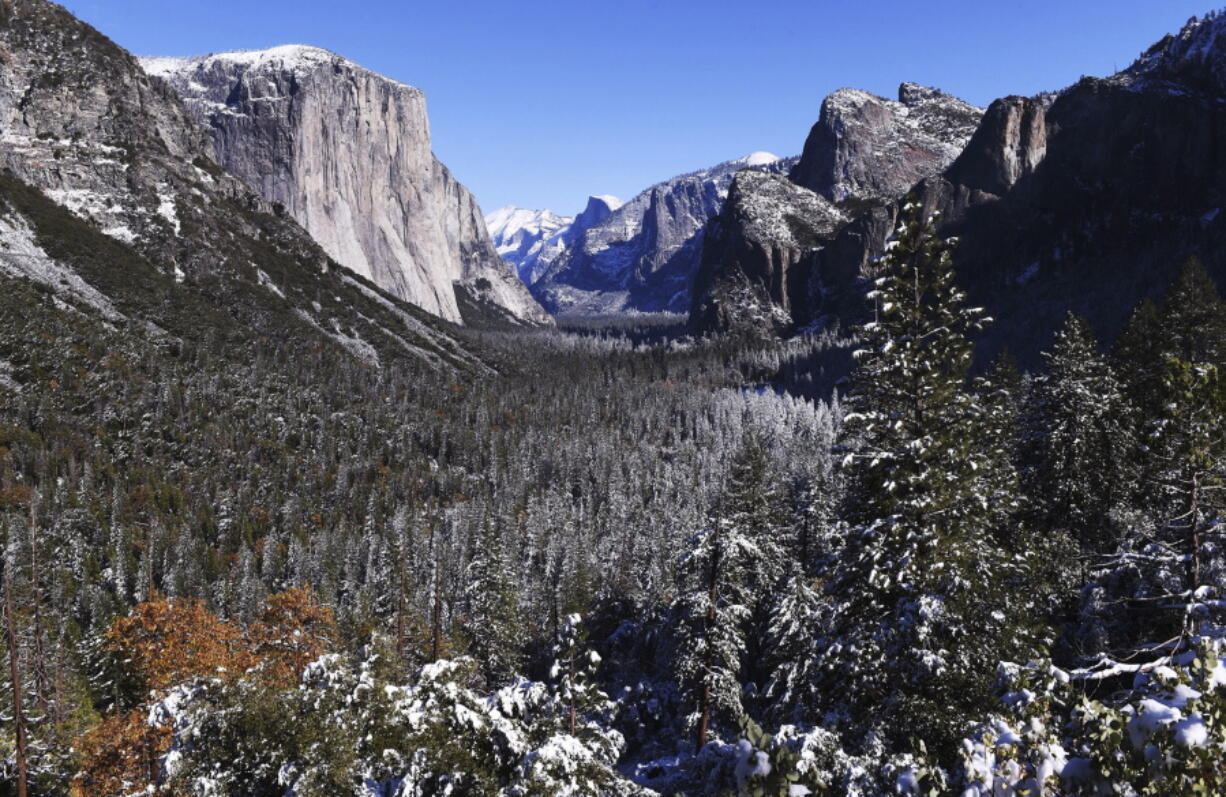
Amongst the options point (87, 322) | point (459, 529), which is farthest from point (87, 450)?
point (459, 529)

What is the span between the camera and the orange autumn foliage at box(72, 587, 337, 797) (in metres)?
Answer: 25.0

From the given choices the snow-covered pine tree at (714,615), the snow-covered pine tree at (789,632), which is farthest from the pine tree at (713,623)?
the snow-covered pine tree at (789,632)

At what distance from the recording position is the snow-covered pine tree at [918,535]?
1459cm

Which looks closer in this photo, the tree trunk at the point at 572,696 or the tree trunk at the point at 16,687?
the tree trunk at the point at 572,696

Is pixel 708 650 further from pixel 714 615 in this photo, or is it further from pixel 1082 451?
pixel 1082 451

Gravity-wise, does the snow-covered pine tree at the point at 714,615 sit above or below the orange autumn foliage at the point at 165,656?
above

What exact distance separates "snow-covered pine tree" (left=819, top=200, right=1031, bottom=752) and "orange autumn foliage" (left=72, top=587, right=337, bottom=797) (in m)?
20.1

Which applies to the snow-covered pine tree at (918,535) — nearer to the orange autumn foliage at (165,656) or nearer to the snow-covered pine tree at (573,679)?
the snow-covered pine tree at (573,679)

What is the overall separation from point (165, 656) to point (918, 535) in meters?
31.2

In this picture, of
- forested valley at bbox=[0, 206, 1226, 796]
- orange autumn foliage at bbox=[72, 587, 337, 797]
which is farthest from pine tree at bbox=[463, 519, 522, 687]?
orange autumn foliage at bbox=[72, 587, 337, 797]

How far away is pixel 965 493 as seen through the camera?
1581 centimetres

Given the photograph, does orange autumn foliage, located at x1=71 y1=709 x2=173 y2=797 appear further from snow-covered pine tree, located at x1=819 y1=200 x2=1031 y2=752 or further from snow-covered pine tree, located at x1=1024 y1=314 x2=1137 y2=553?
snow-covered pine tree, located at x1=1024 y1=314 x2=1137 y2=553

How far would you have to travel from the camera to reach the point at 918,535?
610 inches

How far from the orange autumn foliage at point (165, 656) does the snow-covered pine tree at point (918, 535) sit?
66.0 ft
